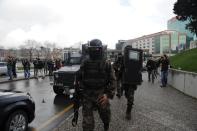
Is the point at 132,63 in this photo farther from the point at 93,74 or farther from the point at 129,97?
the point at 93,74

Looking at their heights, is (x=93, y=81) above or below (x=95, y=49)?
below

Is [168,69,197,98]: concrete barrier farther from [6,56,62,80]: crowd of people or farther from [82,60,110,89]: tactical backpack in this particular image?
[6,56,62,80]: crowd of people

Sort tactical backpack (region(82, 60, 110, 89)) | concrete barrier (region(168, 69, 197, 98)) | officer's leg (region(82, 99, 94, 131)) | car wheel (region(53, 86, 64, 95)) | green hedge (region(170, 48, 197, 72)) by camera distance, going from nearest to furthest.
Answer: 1. officer's leg (region(82, 99, 94, 131))
2. tactical backpack (region(82, 60, 110, 89))
3. concrete barrier (region(168, 69, 197, 98))
4. car wheel (region(53, 86, 64, 95))
5. green hedge (region(170, 48, 197, 72))

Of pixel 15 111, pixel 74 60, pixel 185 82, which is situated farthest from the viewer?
pixel 74 60

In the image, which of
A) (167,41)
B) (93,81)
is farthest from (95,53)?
(167,41)

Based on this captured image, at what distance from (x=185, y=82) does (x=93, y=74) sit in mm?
8671

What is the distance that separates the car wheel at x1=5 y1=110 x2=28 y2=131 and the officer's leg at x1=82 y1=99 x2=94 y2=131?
1.65 meters

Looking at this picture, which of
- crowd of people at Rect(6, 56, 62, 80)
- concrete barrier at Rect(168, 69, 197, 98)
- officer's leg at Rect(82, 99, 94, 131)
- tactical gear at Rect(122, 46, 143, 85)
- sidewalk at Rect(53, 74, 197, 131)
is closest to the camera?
officer's leg at Rect(82, 99, 94, 131)

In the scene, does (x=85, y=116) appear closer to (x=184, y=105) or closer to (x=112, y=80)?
(x=112, y=80)

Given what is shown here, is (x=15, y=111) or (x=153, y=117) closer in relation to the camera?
(x=15, y=111)

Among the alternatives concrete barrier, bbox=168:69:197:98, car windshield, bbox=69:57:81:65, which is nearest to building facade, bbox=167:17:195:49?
concrete barrier, bbox=168:69:197:98

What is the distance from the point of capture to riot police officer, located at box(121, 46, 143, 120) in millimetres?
7164

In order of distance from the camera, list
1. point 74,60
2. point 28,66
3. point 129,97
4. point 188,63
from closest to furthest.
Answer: point 129,97
point 74,60
point 188,63
point 28,66

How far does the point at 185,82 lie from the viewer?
1231 cm
